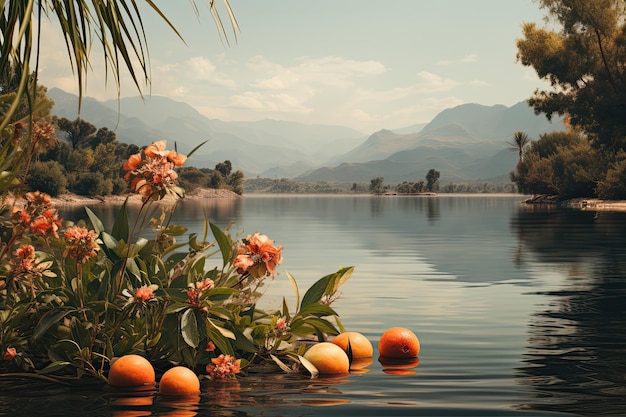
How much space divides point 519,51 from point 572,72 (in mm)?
4960

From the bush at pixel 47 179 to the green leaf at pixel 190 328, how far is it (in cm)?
10851

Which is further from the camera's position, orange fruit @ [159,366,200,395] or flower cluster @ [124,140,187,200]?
orange fruit @ [159,366,200,395]

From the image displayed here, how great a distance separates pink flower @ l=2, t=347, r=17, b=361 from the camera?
8781 mm

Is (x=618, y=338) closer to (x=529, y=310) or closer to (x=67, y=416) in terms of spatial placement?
(x=529, y=310)

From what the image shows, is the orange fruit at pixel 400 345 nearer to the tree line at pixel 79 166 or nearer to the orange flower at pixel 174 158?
the orange flower at pixel 174 158

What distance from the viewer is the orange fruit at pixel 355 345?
10047 mm

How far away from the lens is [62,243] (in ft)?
29.9

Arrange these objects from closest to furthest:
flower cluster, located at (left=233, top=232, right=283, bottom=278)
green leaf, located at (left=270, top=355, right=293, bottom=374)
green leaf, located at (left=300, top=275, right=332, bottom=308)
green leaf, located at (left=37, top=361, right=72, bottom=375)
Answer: green leaf, located at (left=37, top=361, right=72, bottom=375), flower cluster, located at (left=233, top=232, right=283, bottom=278), green leaf, located at (left=270, top=355, right=293, bottom=374), green leaf, located at (left=300, top=275, right=332, bottom=308)

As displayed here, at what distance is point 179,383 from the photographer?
8086 millimetres

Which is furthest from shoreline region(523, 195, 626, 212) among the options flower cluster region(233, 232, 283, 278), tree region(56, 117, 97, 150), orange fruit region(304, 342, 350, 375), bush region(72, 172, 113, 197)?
tree region(56, 117, 97, 150)

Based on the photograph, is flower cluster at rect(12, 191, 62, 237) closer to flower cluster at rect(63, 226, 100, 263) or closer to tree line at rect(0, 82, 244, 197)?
flower cluster at rect(63, 226, 100, 263)

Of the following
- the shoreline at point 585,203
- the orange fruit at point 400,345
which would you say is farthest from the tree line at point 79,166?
the orange fruit at point 400,345

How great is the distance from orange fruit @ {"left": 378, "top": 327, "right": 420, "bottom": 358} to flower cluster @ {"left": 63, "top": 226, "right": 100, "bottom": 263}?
12.5 ft

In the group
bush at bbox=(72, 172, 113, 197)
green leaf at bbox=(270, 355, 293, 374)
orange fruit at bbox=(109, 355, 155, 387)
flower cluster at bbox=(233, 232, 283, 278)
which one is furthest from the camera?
bush at bbox=(72, 172, 113, 197)
